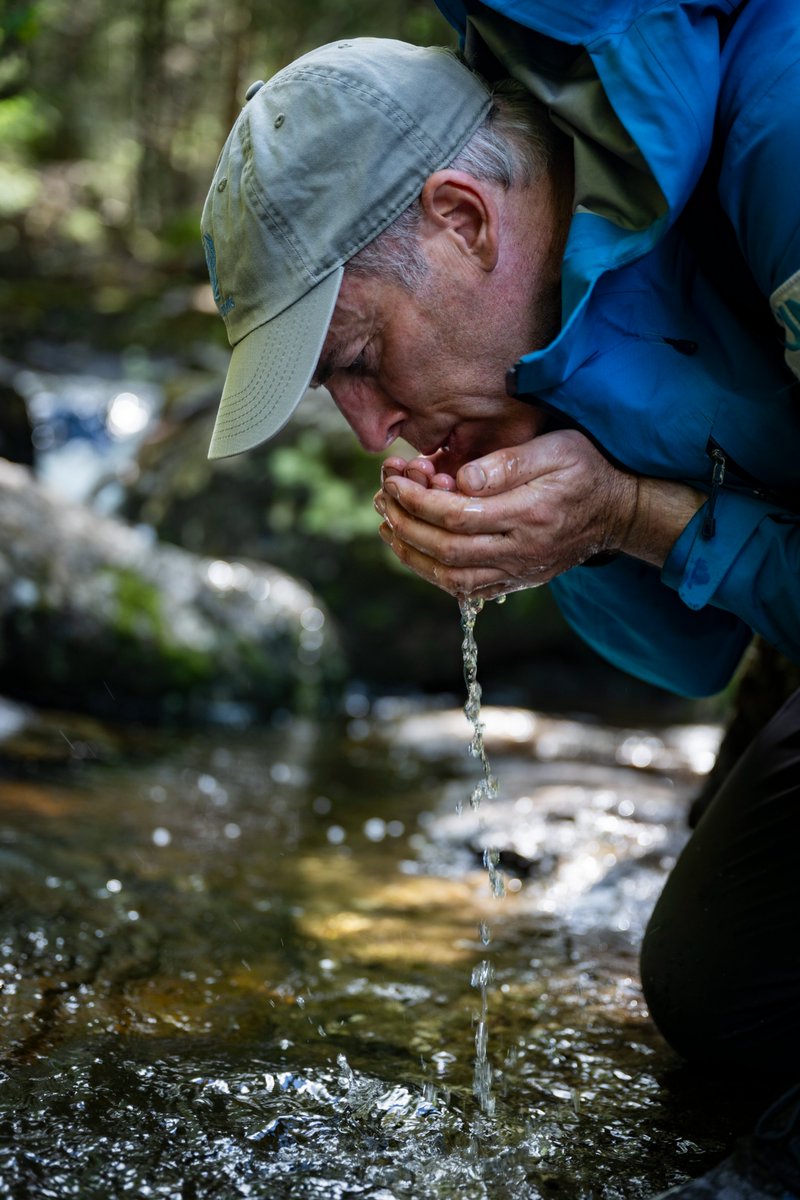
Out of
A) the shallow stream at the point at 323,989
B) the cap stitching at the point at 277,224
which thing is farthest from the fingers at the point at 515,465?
the shallow stream at the point at 323,989

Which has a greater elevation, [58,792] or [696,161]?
[696,161]

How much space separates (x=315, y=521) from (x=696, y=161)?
672 cm

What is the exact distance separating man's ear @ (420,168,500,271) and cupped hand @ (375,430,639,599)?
0.37 m

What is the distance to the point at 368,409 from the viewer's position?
7.84 ft

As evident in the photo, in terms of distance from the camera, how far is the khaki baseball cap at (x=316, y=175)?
2141mm

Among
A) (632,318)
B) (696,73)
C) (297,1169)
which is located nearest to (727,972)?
(297,1169)

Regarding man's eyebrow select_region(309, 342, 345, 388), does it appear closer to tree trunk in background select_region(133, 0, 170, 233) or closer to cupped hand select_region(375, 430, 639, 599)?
cupped hand select_region(375, 430, 639, 599)

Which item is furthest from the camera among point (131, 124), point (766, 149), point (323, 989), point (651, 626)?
point (131, 124)

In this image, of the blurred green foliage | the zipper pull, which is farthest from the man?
the blurred green foliage

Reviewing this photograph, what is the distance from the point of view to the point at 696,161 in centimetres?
205

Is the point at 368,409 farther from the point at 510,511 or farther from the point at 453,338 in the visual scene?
the point at 510,511

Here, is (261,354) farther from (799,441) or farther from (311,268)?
(799,441)

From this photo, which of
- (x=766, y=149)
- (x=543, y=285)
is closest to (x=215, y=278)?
(x=543, y=285)

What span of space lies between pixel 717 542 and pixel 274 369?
35.4 inches
